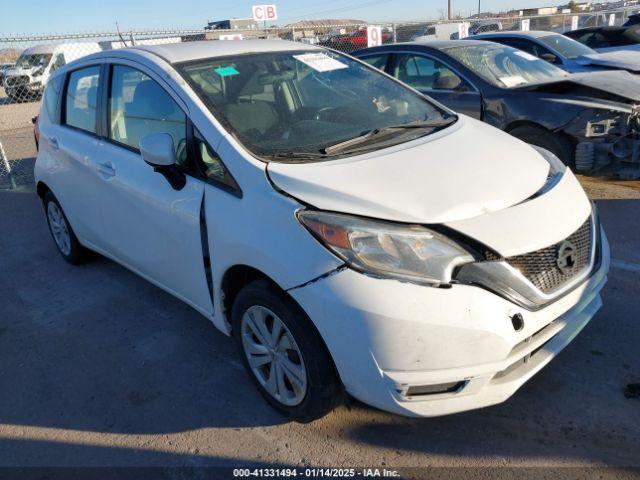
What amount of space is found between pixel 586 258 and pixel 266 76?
6.73 feet

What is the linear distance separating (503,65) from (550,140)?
49.1 inches

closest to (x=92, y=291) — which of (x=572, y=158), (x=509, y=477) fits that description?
(x=509, y=477)

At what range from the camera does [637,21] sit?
15.8 metres

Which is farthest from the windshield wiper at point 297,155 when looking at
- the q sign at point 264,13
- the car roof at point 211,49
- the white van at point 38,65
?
the white van at point 38,65

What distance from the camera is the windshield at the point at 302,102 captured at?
9.57 feet

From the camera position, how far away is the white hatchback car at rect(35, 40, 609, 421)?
2.17 metres

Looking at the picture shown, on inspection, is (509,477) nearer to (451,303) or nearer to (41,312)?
(451,303)

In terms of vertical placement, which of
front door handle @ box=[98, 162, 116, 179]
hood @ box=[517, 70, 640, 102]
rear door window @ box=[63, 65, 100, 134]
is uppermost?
rear door window @ box=[63, 65, 100, 134]

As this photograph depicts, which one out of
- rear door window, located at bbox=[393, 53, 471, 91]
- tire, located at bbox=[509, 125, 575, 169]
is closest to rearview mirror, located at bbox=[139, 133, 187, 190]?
rear door window, located at bbox=[393, 53, 471, 91]

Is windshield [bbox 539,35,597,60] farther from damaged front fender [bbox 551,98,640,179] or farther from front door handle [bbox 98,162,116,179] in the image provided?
front door handle [bbox 98,162,116,179]

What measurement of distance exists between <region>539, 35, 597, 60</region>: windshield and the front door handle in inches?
313

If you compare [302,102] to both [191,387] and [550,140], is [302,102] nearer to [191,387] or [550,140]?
[191,387]

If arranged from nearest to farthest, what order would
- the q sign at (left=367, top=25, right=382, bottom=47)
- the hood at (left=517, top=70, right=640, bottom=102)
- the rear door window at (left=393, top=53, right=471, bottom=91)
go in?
1. the hood at (left=517, top=70, right=640, bottom=102)
2. the rear door window at (left=393, top=53, right=471, bottom=91)
3. the q sign at (left=367, top=25, right=382, bottom=47)

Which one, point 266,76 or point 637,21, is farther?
point 637,21
